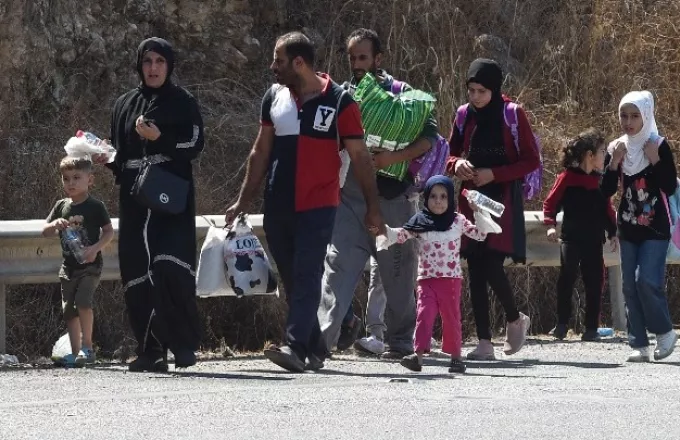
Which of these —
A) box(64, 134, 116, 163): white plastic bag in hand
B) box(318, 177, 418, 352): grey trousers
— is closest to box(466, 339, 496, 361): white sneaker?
box(318, 177, 418, 352): grey trousers

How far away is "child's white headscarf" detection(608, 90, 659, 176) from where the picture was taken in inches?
433

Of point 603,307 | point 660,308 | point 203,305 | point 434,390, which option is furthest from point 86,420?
point 603,307

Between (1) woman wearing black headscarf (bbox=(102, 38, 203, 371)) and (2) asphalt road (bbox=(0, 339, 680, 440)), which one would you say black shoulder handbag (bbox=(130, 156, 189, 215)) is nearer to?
(1) woman wearing black headscarf (bbox=(102, 38, 203, 371))

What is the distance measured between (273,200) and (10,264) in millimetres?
2089

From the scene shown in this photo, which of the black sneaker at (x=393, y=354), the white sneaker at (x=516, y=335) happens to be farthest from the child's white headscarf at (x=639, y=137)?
the black sneaker at (x=393, y=354)

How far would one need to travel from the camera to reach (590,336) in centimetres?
1298

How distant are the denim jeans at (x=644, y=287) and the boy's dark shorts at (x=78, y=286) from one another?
3392 millimetres

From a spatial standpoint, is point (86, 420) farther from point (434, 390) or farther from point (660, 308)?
point (660, 308)

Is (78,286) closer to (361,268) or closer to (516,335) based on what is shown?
(361,268)

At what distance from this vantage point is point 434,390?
886 cm

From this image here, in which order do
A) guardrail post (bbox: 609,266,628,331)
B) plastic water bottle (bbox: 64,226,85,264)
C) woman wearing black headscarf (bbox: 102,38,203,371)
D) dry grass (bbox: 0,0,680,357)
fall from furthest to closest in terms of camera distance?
1. guardrail post (bbox: 609,266,628,331)
2. dry grass (bbox: 0,0,680,357)
3. plastic water bottle (bbox: 64,226,85,264)
4. woman wearing black headscarf (bbox: 102,38,203,371)

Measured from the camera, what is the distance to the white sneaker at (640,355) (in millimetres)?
11047

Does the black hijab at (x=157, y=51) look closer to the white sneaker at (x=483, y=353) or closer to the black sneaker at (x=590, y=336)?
the white sneaker at (x=483, y=353)

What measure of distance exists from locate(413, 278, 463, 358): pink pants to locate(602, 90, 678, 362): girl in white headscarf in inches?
55.6
